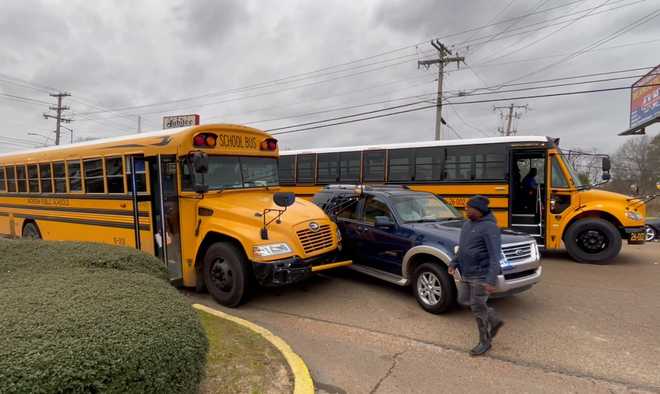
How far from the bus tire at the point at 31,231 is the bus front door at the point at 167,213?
16.3ft

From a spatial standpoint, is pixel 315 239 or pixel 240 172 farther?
pixel 240 172

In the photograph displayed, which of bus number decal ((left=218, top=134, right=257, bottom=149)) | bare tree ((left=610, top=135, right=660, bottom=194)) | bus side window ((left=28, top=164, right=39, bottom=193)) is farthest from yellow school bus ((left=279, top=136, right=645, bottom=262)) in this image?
bare tree ((left=610, top=135, right=660, bottom=194))

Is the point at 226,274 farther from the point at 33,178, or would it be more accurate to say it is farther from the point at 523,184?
the point at 523,184

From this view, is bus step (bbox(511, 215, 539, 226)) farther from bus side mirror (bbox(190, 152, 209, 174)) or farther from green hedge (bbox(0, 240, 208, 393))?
green hedge (bbox(0, 240, 208, 393))

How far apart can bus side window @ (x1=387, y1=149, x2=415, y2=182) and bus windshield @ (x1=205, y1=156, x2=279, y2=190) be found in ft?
15.9

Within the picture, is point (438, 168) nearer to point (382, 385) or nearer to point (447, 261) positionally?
point (447, 261)

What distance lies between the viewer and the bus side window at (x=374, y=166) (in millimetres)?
11242

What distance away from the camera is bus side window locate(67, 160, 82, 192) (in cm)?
754

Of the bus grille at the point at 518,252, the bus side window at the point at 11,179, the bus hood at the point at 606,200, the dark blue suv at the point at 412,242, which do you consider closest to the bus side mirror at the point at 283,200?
the dark blue suv at the point at 412,242

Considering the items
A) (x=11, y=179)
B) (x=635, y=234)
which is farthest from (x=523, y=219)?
(x=11, y=179)

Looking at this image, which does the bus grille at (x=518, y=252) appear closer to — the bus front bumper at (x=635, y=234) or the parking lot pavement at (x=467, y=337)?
the parking lot pavement at (x=467, y=337)

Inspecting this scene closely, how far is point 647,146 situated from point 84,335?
176 ft

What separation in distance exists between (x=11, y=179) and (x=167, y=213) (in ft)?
Answer: 21.3

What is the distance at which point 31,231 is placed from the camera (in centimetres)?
937
